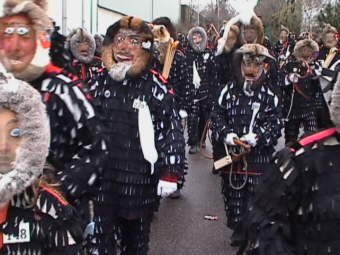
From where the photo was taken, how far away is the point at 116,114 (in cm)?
445

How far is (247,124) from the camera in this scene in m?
5.39

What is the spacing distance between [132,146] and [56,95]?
131 cm

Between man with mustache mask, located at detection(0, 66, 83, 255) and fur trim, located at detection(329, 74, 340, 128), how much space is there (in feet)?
3.53

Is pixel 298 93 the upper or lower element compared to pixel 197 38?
lower

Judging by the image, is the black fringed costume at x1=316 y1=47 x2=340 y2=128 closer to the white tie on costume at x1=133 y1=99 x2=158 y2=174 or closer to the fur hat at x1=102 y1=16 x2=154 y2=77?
the white tie on costume at x1=133 y1=99 x2=158 y2=174

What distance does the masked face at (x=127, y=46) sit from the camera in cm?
456

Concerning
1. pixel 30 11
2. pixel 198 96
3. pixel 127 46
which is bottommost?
pixel 30 11

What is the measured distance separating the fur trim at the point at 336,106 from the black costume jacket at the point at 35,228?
109cm

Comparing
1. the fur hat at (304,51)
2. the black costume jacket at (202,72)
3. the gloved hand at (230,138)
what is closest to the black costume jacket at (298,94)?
the fur hat at (304,51)

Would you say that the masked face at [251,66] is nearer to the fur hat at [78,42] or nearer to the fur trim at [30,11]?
the fur trim at [30,11]

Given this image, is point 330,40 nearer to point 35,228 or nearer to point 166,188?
point 166,188

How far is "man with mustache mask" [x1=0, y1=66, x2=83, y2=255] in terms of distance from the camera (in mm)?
2488

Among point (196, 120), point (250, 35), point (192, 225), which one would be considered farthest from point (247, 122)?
point (196, 120)

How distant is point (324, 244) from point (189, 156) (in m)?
8.01
